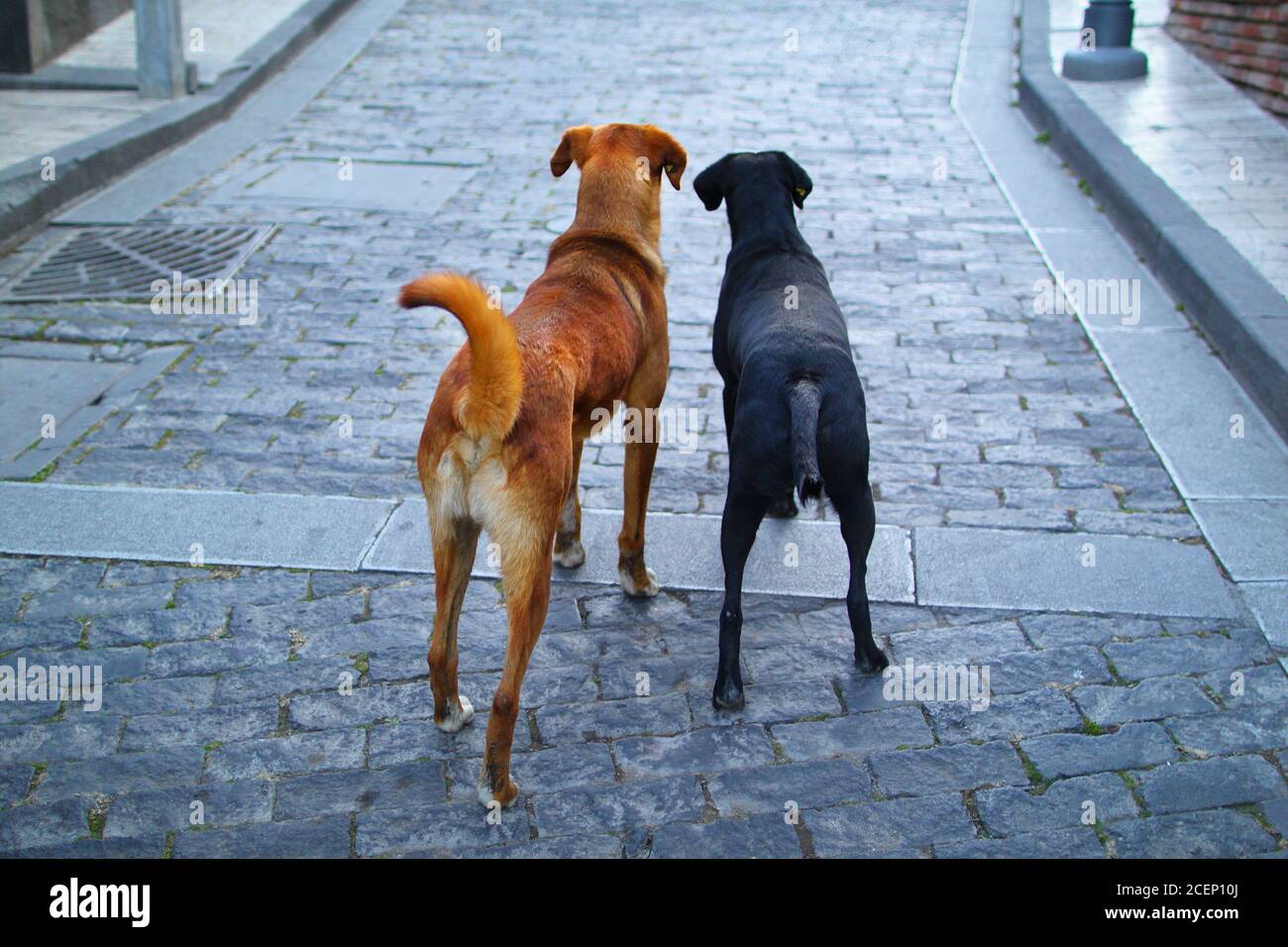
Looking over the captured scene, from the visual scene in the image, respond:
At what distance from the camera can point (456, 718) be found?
4.01 meters

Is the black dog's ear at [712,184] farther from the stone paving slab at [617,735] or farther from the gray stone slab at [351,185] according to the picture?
the gray stone slab at [351,185]

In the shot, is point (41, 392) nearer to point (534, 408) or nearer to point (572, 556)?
point (572, 556)

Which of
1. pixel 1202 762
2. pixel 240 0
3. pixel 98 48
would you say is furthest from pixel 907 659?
pixel 240 0

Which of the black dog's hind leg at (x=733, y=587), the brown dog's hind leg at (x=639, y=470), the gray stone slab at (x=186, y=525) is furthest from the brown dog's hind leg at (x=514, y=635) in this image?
the gray stone slab at (x=186, y=525)

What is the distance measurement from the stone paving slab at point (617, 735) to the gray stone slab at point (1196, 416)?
3.94ft

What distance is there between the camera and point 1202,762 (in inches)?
151

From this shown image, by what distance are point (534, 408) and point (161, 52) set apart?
872cm

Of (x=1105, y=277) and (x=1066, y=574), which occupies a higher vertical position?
(x=1105, y=277)

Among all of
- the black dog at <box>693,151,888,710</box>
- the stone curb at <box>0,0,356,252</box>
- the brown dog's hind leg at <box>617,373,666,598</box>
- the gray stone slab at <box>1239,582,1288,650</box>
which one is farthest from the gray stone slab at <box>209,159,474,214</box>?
the gray stone slab at <box>1239,582,1288,650</box>

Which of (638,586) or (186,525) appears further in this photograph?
(186,525)

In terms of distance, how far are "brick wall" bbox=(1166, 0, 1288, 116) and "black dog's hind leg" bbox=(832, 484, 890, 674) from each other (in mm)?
8101

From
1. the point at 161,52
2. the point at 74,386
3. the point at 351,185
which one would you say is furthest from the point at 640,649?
the point at 161,52

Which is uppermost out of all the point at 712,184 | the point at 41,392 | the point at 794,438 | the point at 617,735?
the point at 712,184

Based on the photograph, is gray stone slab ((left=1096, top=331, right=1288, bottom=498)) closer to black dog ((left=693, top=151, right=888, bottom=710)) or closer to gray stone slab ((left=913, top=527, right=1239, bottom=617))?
gray stone slab ((left=913, top=527, right=1239, bottom=617))
